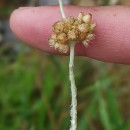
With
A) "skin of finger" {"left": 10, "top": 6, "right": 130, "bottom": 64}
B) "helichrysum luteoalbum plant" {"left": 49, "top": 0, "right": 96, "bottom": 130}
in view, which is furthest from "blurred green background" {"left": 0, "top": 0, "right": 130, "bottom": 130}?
"helichrysum luteoalbum plant" {"left": 49, "top": 0, "right": 96, "bottom": 130}

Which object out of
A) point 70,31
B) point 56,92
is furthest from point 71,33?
point 56,92

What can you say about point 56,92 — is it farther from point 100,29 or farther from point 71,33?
point 71,33

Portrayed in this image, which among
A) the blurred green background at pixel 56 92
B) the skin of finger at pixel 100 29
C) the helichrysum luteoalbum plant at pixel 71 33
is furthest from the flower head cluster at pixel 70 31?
the blurred green background at pixel 56 92

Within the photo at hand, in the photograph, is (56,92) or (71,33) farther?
(56,92)

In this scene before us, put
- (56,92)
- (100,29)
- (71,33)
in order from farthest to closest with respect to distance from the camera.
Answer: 1. (56,92)
2. (100,29)
3. (71,33)

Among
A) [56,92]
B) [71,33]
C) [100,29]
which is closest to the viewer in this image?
[71,33]

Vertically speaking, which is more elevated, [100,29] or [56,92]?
[100,29]
